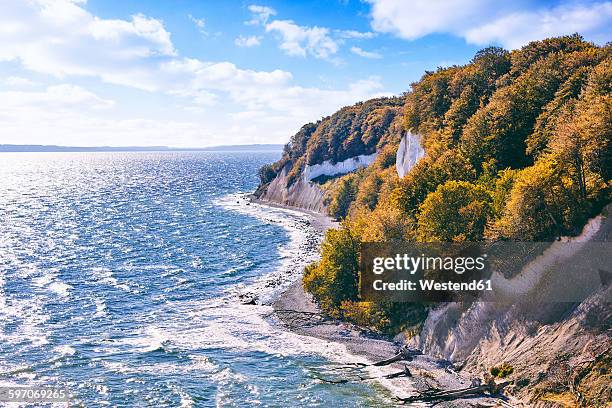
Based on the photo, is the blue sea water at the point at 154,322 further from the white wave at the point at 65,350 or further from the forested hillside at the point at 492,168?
the forested hillside at the point at 492,168

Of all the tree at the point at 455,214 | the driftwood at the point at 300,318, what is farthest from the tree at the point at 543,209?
the driftwood at the point at 300,318

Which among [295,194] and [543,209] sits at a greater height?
[543,209]

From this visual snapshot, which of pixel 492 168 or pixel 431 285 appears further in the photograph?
pixel 492 168

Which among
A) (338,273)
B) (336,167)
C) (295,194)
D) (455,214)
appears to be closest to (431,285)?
(455,214)

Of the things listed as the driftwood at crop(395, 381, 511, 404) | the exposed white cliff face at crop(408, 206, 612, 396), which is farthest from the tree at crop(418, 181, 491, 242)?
the driftwood at crop(395, 381, 511, 404)

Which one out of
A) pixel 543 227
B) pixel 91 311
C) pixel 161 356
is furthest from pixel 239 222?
pixel 543 227

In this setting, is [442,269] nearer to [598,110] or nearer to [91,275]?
[598,110]

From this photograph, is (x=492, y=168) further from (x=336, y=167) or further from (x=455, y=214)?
(x=336, y=167)
